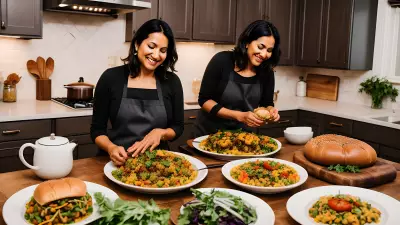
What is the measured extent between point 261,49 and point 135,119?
892 millimetres

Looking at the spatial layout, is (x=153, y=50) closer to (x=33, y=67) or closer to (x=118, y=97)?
(x=118, y=97)

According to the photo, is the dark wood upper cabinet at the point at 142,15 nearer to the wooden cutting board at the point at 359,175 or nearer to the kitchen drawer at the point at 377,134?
the kitchen drawer at the point at 377,134

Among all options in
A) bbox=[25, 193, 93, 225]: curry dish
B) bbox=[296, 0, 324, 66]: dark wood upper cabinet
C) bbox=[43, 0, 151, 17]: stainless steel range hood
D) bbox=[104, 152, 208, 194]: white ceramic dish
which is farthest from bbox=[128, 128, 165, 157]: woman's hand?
bbox=[296, 0, 324, 66]: dark wood upper cabinet

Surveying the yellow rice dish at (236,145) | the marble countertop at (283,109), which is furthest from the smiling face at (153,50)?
the marble countertop at (283,109)

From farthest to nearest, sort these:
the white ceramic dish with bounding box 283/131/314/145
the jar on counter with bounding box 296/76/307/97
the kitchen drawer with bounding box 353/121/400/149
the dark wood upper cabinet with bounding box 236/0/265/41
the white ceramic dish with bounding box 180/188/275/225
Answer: the jar on counter with bounding box 296/76/307/97 → the dark wood upper cabinet with bounding box 236/0/265/41 → the kitchen drawer with bounding box 353/121/400/149 → the white ceramic dish with bounding box 283/131/314/145 → the white ceramic dish with bounding box 180/188/275/225

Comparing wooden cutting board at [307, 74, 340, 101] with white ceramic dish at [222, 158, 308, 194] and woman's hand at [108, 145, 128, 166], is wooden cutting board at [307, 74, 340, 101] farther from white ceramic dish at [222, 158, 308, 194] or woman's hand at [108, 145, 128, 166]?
woman's hand at [108, 145, 128, 166]

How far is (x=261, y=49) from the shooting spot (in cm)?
257

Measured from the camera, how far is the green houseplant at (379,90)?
174 inches

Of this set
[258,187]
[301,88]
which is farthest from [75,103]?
[301,88]

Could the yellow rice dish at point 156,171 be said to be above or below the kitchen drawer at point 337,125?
above

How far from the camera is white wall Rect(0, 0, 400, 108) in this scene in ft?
12.4

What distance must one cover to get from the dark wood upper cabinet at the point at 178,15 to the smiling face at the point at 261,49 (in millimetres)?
1669

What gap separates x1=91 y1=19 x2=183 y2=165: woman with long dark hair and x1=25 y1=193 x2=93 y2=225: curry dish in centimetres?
77

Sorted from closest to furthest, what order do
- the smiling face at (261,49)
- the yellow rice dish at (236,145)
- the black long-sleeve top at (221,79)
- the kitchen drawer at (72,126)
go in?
1. the yellow rice dish at (236,145)
2. the smiling face at (261,49)
3. the black long-sleeve top at (221,79)
4. the kitchen drawer at (72,126)
